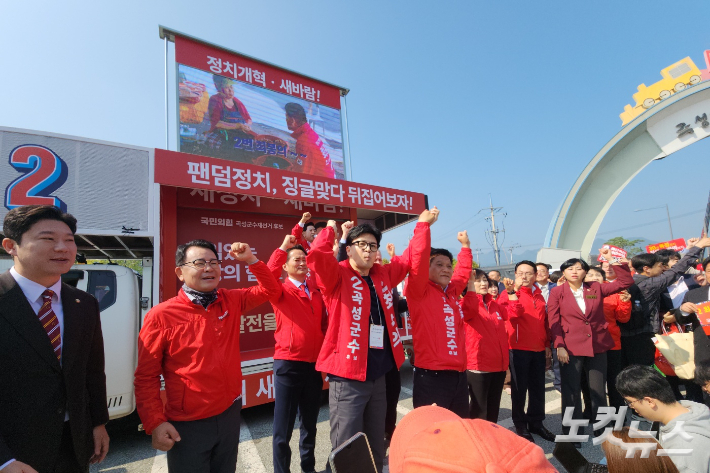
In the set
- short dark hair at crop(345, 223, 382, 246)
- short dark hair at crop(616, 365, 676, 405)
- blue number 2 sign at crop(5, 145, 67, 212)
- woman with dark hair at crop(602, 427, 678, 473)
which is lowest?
woman with dark hair at crop(602, 427, 678, 473)

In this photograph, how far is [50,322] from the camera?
5.32 feet

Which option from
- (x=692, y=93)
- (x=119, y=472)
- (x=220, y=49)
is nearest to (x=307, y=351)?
(x=119, y=472)

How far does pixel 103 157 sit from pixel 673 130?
17926mm

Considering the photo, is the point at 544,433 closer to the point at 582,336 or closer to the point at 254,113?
the point at 582,336

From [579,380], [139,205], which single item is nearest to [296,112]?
[139,205]

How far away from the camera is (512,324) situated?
3.75 meters

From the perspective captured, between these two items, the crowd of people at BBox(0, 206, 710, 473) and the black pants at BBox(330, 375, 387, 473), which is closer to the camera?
the crowd of people at BBox(0, 206, 710, 473)

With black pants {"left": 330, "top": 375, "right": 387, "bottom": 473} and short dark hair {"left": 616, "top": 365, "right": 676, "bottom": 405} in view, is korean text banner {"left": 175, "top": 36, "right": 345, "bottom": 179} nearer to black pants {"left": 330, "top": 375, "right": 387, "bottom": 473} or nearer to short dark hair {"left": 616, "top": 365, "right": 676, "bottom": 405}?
black pants {"left": 330, "top": 375, "right": 387, "bottom": 473}

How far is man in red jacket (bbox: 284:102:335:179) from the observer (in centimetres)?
757

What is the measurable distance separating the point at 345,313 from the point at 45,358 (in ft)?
4.82

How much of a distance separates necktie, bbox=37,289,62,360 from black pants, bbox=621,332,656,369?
17.5 ft

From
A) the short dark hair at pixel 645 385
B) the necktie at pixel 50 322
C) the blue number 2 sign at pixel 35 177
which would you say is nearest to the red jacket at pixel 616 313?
the short dark hair at pixel 645 385

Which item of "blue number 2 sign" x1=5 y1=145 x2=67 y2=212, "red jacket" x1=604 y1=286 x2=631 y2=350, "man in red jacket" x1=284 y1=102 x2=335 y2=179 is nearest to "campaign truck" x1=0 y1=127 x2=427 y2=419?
"blue number 2 sign" x1=5 y1=145 x2=67 y2=212

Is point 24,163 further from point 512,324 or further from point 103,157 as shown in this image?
point 512,324
